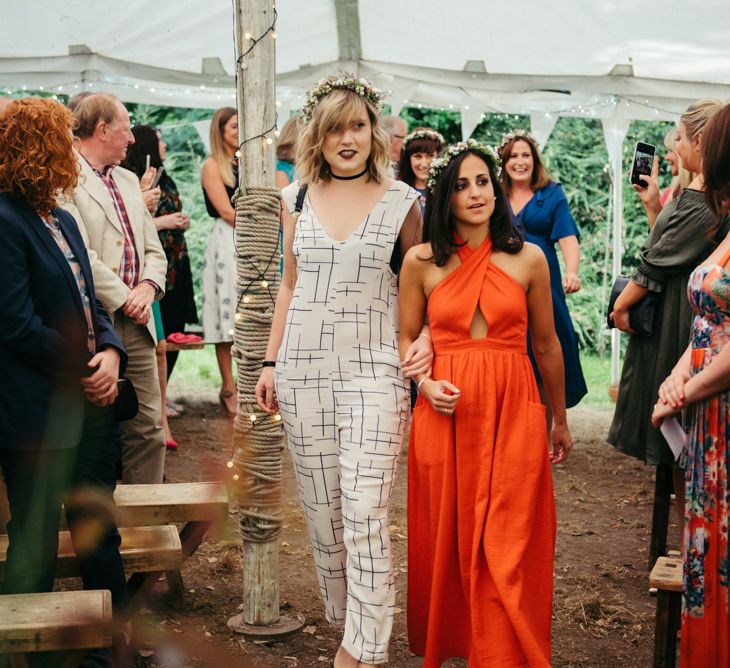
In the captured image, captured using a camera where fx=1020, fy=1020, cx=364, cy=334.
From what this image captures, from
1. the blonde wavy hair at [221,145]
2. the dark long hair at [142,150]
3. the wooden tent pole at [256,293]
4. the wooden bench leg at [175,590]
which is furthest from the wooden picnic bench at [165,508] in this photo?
the blonde wavy hair at [221,145]

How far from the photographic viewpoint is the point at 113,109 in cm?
455

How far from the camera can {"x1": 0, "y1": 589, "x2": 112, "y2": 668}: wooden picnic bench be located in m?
2.82

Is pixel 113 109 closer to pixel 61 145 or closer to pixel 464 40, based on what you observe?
pixel 61 145

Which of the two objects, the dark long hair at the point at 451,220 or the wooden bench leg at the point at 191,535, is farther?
the wooden bench leg at the point at 191,535

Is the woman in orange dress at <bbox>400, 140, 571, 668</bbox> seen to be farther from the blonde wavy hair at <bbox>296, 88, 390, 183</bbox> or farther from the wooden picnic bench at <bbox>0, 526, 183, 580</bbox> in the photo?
the wooden picnic bench at <bbox>0, 526, 183, 580</bbox>

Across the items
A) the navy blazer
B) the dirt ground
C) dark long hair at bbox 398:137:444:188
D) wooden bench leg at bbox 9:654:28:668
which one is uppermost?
dark long hair at bbox 398:137:444:188

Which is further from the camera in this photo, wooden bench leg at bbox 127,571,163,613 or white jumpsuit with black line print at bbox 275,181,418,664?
wooden bench leg at bbox 127,571,163,613

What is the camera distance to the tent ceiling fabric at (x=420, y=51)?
752 cm

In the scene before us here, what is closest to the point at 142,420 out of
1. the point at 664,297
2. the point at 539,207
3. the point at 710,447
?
the point at 664,297

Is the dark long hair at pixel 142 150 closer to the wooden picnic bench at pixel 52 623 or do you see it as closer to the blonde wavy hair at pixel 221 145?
the blonde wavy hair at pixel 221 145

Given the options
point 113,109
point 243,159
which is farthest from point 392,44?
point 243,159

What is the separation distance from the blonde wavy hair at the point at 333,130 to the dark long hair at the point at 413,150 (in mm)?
2572

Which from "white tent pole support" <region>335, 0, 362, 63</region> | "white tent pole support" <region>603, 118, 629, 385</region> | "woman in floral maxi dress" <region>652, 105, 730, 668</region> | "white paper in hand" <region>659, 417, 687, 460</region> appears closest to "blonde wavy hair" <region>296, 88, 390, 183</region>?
"woman in floral maxi dress" <region>652, 105, 730, 668</region>

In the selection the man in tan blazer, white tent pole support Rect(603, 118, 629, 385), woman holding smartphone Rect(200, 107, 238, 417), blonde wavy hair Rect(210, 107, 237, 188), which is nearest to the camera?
the man in tan blazer
